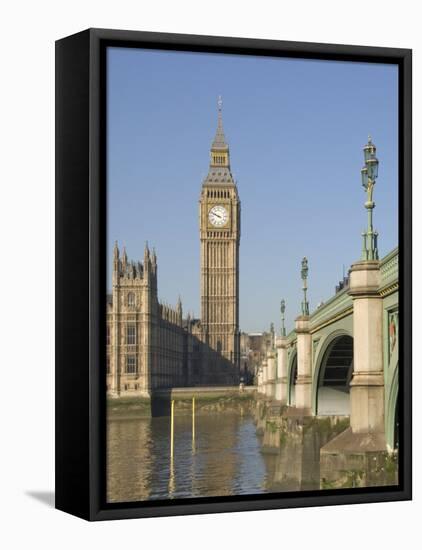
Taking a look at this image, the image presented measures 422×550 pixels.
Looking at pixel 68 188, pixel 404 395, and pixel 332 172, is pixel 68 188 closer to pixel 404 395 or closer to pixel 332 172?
pixel 332 172

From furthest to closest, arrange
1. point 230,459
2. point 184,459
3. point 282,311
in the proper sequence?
point 282,311, point 230,459, point 184,459

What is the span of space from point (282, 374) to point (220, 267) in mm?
1522

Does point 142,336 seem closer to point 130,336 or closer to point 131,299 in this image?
point 130,336

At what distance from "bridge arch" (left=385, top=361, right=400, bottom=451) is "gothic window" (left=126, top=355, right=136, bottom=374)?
3.17 meters

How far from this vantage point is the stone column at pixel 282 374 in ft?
71.9

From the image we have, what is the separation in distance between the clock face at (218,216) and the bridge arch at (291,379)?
195 centimetres

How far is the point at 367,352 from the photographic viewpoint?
22.4 meters

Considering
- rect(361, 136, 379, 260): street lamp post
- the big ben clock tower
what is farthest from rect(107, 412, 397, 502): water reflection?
rect(361, 136, 379, 260): street lamp post

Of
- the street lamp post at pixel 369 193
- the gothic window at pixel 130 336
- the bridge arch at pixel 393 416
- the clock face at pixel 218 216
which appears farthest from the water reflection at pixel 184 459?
the street lamp post at pixel 369 193

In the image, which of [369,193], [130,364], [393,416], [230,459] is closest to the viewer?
[130,364]

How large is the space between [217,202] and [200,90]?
1.24 meters

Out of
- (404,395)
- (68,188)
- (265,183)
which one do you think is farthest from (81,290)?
(404,395)

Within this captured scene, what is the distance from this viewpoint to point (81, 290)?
68.3 feet

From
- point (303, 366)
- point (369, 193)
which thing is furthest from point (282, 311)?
point (369, 193)
